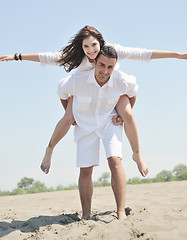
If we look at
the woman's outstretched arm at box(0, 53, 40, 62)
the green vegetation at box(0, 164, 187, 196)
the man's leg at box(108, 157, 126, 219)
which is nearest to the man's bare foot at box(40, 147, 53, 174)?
the man's leg at box(108, 157, 126, 219)

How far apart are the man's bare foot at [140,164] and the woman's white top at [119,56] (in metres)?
1.14

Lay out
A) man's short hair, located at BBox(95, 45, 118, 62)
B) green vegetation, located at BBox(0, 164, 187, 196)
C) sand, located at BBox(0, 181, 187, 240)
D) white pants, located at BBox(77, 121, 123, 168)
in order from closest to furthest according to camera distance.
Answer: sand, located at BBox(0, 181, 187, 240)
man's short hair, located at BBox(95, 45, 118, 62)
white pants, located at BBox(77, 121, 123, 168)
green vegetation, located at BBox(0, 164, 187, 196)

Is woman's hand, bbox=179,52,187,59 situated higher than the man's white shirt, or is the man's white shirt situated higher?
woman's hand, bbox=179,52,187,59

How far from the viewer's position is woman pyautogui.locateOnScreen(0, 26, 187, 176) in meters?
3.97

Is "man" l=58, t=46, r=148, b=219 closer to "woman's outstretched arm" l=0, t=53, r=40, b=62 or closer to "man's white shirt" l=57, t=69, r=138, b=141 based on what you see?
"man's white shirt" l=57, t=69, r=138, b=141

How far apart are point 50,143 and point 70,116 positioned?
473 millimetres

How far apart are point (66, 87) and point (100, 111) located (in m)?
0.50

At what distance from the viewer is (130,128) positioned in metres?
4.04

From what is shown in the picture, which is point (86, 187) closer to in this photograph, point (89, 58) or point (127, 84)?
point (127, 84)

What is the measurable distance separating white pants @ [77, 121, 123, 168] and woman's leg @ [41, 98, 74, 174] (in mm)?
250

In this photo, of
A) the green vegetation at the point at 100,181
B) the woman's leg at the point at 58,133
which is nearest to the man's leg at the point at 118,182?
the woman's leg at the point at 58,133

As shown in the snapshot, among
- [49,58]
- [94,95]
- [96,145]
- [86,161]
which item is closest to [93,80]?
[94,95]

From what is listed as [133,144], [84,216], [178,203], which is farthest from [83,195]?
[178,203]

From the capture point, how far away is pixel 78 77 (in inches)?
158
